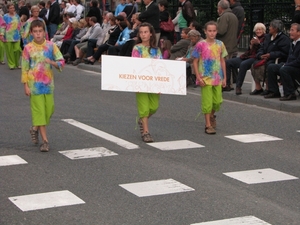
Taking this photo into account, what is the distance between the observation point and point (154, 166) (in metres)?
9.48

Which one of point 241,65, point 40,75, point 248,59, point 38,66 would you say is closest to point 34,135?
point 40,75

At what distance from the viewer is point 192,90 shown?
17344 mm

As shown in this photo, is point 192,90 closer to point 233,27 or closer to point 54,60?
point 233,27

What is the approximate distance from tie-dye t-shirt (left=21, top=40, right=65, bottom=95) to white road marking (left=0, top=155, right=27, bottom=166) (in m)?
0.92

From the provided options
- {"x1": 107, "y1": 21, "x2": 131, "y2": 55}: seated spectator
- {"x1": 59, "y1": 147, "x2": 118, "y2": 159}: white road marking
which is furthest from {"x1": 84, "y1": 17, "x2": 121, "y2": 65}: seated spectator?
{"x1": 59, "y1": 147, "x2": 118, "y2": 159}: white road marking

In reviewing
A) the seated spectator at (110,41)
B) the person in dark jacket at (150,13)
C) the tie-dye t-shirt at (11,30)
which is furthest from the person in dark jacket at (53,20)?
the person in dark jacket at (150,13)

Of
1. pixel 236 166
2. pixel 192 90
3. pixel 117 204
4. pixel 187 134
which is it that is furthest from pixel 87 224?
pixel 192 90

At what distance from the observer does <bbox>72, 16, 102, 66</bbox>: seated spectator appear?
23.7 m

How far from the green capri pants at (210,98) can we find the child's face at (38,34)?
8.74 feet

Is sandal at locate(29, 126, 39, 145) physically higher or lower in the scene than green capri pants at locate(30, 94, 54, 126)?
lower

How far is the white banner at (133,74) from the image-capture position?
11258 mm

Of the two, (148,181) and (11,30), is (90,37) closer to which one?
(11,30)

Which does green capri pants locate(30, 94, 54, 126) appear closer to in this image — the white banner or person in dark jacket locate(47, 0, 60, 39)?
the white banner

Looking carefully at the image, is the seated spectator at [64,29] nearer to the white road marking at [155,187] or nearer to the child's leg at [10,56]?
the child's leg at [10,56]
